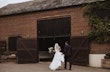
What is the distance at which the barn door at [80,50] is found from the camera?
1064 inches

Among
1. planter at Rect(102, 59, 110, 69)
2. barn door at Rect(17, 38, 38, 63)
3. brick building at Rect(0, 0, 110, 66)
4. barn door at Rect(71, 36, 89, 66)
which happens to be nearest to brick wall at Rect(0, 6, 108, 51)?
brick building at Rect(0, 0, 110, 66)

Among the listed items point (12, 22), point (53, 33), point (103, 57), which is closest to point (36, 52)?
point (53, 33)

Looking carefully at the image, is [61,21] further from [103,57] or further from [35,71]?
[35,71]

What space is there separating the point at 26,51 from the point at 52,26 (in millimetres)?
3386

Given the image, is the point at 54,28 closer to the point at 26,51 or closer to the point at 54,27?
the point at 54,27

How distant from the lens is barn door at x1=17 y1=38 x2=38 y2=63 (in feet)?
101

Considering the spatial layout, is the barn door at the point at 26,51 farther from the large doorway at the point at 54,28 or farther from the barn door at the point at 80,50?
the barn door at the point at 80,50

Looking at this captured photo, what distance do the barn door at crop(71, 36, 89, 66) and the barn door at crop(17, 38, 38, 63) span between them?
4.61m

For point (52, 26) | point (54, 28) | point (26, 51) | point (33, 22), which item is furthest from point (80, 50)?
point (33, 22)

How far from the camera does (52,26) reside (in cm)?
3050

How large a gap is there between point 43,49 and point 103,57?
1062 cm

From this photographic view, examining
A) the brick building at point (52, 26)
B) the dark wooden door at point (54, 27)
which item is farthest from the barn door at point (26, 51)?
the dark wooden door at point (54, 27)

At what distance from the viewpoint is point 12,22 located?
34.8 meters

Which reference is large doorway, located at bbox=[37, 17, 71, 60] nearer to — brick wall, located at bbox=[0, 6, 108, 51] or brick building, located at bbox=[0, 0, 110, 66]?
brick building, located at bbox=[0, 0, 110, 66]
